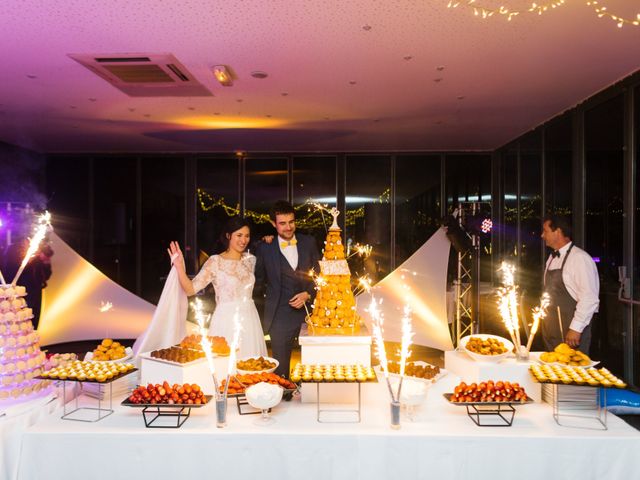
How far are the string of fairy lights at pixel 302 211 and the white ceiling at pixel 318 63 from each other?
194 cm

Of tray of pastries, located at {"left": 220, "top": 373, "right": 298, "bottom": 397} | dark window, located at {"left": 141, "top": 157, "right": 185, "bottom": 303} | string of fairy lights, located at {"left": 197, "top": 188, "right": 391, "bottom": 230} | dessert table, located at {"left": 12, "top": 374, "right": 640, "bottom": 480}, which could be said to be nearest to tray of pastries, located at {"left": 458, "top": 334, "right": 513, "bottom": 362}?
dessert table, located at {"left": 12, "top": 374, "right": 640, "bottom": 480}

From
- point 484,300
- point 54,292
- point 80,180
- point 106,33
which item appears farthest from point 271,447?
point 80,180

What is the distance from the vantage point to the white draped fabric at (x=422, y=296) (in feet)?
20.6

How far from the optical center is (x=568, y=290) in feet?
13.8

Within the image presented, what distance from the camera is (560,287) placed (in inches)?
169

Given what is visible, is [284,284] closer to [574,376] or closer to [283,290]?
[283,290]

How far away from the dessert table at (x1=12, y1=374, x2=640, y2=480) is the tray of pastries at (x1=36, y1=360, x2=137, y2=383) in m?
0.24

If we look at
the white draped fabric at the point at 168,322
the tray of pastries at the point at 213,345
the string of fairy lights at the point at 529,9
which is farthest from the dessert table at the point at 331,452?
the string of fairy lights at the point at 529,9

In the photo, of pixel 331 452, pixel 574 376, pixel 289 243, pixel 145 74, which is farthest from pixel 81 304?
pixel 574 376

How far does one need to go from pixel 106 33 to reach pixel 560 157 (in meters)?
4.95

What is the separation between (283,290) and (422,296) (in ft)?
10.3

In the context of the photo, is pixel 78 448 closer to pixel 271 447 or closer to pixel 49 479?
pixel 49 479

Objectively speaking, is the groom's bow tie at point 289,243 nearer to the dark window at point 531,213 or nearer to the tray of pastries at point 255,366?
the tray of pastries at point 255,366

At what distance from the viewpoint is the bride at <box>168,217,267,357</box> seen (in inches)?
145
